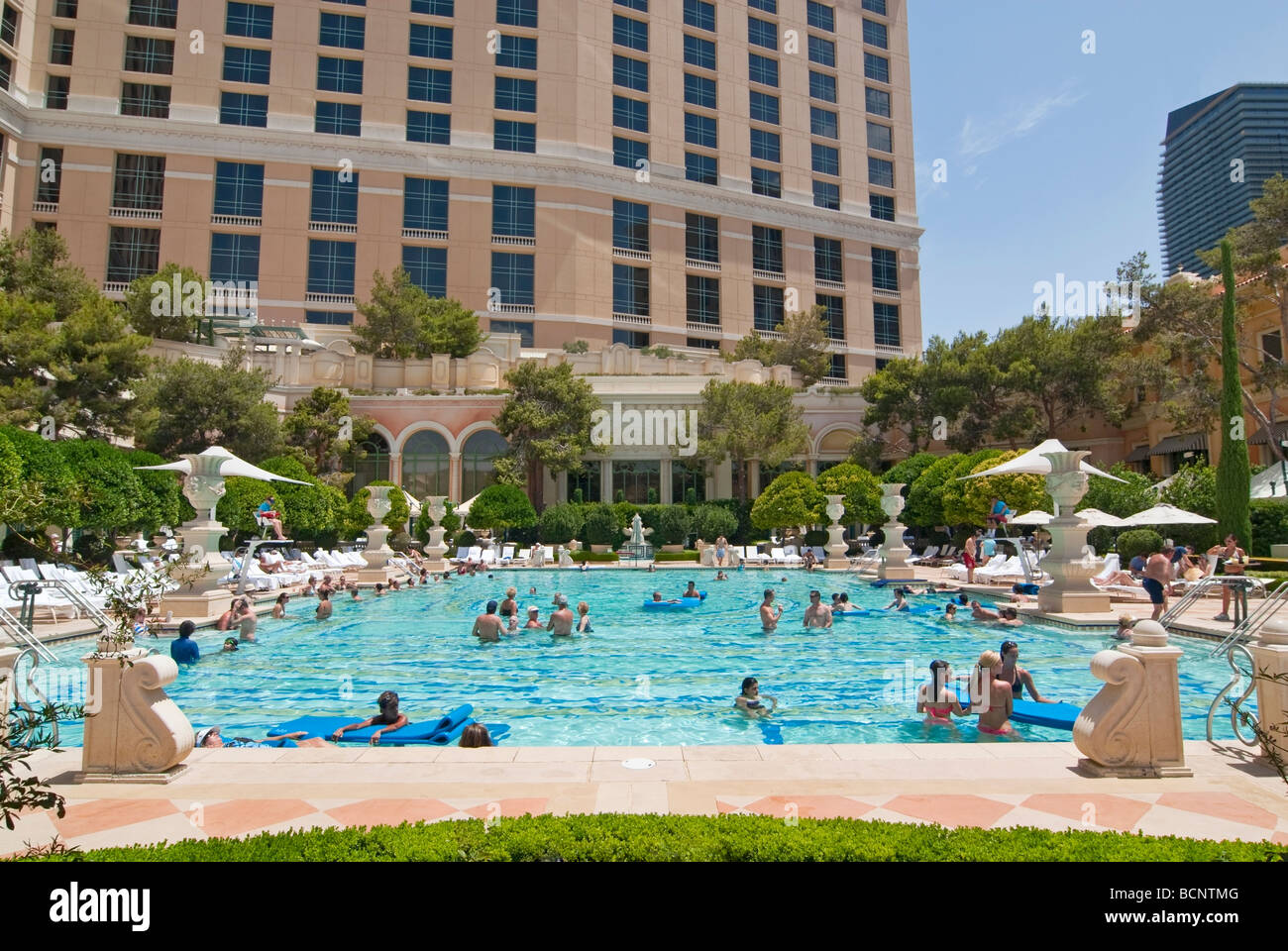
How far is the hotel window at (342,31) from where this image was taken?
46.5m

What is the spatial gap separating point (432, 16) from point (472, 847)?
55.0 m

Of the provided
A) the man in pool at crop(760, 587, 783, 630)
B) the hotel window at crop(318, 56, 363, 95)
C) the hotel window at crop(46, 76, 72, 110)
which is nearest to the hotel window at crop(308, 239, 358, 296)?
the hotel window at crop(318, 56, 363, 95)

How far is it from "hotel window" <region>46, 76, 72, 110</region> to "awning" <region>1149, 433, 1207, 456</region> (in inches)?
2382

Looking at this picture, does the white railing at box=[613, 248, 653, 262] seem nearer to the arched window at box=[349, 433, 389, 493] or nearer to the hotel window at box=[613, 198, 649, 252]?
the hotel window at box=[613, 198, 649, 252]

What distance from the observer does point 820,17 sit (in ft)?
187

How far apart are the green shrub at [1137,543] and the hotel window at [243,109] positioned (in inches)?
1927

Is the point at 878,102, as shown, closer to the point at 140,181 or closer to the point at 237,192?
the point at 237,192

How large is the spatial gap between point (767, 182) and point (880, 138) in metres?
11.7

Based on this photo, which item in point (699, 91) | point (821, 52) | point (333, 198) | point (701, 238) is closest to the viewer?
point (333, 198)

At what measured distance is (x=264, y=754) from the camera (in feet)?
18.5

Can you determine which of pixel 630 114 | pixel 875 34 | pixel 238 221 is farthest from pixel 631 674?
pixel 875 34

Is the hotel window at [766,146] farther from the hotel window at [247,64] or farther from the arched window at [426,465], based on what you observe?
the arched window at [426,465]

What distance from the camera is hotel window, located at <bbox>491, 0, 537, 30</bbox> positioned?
48.4 metres
